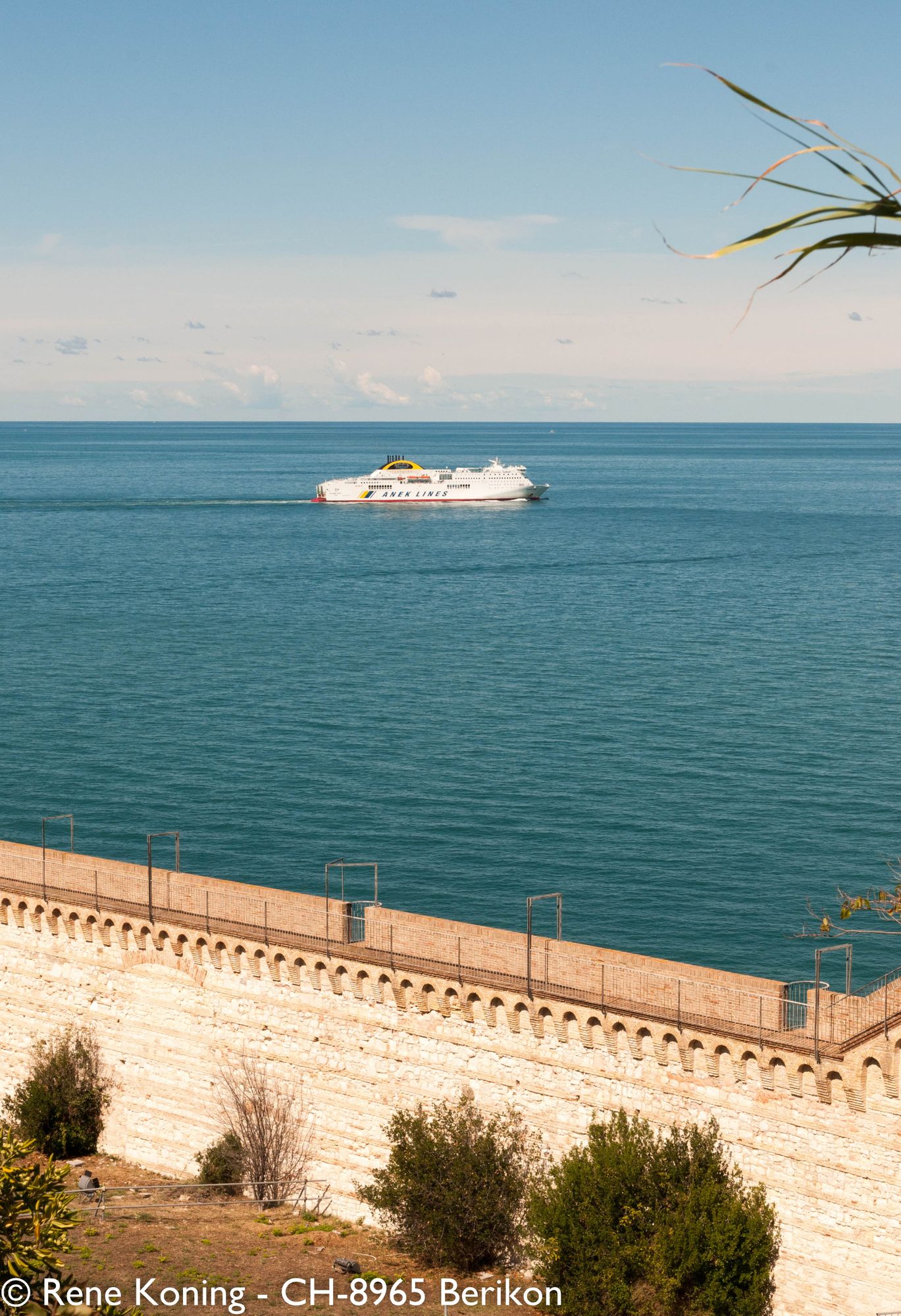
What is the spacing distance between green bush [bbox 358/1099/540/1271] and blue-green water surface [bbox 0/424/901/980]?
1724 cm

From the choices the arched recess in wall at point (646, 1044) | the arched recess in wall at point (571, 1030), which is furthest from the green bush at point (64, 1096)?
the arched recess in wall at point (646, 1044)

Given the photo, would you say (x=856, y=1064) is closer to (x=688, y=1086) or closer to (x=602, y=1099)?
(x=688, y=1086)

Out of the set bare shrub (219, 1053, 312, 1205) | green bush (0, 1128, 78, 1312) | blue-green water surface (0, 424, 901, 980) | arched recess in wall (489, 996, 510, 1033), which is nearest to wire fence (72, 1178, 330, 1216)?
bare shrub (219, 1053, 312, 1205)

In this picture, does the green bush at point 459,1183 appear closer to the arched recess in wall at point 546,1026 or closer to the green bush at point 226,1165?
the arched recess in wall at point 546,1026

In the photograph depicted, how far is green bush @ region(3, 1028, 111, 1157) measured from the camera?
43.0m

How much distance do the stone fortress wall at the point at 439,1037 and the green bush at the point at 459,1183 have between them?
2.34ft

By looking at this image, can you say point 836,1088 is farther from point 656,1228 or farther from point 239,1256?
point 239,1256

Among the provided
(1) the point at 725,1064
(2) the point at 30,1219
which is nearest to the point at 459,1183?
(1) the point at 725,1064

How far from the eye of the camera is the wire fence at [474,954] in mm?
32844

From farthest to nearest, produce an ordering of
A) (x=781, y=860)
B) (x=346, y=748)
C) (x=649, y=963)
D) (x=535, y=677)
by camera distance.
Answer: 1. (x=535, y=677)
2. (x=346, y=748)
3. (x=781, y=860)
4. (x=649, y=963)

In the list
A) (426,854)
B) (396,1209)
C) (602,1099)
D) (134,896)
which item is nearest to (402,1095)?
(396,1209)

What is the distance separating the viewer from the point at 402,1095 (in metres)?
38.5

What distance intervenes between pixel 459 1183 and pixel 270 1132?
6771mm

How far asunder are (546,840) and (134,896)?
80.9 feet
